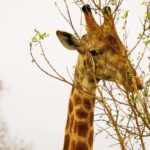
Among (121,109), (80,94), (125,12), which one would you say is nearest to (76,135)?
(80,94)

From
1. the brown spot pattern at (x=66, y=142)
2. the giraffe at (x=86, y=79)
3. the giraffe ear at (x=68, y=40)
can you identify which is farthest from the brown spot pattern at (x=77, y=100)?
the giraffe ear at (x=68, y=40)

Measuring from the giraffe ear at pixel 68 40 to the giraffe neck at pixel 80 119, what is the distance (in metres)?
0.37

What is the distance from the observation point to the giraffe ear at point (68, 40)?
226 inches

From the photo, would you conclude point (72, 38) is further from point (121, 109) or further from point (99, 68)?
point (121, 109)

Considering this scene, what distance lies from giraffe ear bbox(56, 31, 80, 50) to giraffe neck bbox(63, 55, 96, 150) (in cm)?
37

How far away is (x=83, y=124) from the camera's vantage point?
218 inches

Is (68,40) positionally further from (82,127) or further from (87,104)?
(82,127)

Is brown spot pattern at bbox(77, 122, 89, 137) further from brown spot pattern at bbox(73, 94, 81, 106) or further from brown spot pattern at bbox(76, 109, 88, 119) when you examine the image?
brown spot pattern at bbox(73, 94, 81, 106)

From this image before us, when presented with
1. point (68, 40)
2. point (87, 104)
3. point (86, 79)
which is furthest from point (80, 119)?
point (68, 40)

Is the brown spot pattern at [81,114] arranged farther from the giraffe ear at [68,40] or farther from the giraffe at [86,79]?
the giraffe ear at [68,40]

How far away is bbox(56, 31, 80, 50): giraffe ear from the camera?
573 cm

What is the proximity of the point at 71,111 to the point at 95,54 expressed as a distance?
82 centimetres

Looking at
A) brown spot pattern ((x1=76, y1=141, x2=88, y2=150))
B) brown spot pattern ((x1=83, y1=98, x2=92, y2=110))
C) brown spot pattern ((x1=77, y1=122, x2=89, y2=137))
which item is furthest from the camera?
brown spot pattern ((x1=83, y1=98, x2=92, y2=110))

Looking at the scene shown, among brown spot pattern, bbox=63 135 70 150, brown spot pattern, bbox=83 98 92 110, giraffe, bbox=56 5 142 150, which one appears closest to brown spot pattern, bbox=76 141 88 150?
giraffe, bbox=56 5 142 150
